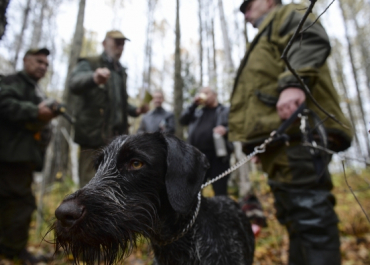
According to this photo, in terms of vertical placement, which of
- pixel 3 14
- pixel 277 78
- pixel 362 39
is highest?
pixel 362 39

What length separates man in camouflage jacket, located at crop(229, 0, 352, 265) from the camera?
7.43 ft

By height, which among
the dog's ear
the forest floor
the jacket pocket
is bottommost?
the forest floor

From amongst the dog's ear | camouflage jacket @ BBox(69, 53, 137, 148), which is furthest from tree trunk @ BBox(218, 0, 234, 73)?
the dog's ear

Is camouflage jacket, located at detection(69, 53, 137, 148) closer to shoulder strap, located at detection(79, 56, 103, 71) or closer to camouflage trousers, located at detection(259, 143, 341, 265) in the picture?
shoulder strap, located at detection(79, 56, 103, 71)

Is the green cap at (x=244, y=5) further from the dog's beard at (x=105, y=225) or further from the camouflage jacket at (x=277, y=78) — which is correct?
the dog's beard at (x=105, y=225)

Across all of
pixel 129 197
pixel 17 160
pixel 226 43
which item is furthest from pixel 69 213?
pixel 226 43

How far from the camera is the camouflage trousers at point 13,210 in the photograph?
3.43 metres

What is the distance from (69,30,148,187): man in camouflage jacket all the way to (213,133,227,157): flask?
1.83m

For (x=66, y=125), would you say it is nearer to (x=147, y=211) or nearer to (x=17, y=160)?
(x=17, y=160)

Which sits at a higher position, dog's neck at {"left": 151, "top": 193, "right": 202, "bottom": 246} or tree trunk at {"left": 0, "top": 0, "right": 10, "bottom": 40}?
tree trunk at {"left": 0, "top": 0, "right": 10, "bottom": 40}

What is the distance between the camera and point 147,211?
1581 millimetres

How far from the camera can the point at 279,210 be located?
272 centimetres

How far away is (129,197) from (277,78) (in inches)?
84.6

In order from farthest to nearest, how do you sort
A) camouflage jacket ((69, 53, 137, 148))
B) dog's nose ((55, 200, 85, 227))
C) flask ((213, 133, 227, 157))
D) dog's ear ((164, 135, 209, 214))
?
flask ((213, 133, 227, 157)) → camouflage jacket ((69, 53, 137, 148)) → dog's ear ((164, 135, 209, 214)) → dog's nose ((55, 200, 85, 227))
